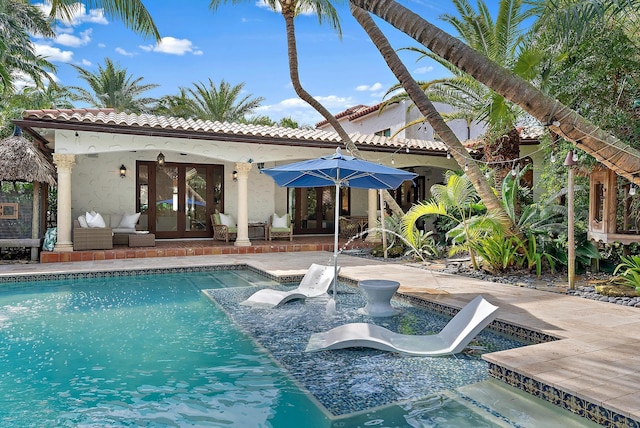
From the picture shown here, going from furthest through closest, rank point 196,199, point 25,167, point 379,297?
1. point 196,199
2. point 25,167
3. point 379,297

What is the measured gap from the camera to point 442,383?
4.32 meters

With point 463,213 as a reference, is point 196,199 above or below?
above

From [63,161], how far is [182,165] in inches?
192

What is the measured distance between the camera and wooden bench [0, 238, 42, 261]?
11655 mm

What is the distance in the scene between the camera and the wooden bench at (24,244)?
38.2 ft

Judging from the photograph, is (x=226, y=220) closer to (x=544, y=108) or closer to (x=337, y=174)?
(x=337, y=174)

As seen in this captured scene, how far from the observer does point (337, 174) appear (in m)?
7.68

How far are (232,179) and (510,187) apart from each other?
10724 millimetres

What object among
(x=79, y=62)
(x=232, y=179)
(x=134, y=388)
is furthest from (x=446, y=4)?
(x=79, y=62)

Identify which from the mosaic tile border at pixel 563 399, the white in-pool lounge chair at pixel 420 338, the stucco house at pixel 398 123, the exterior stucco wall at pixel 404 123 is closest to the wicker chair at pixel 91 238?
the white in-pool lounge chair at pixel 420 338

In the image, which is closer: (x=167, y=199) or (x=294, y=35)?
(x=294, y=35)

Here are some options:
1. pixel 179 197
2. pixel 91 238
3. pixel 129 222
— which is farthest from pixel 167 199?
pixel 91 238

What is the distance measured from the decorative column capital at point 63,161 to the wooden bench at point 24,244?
6.61 feet

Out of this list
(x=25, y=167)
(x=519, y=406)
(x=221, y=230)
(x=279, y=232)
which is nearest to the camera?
(x=519, y=406)
